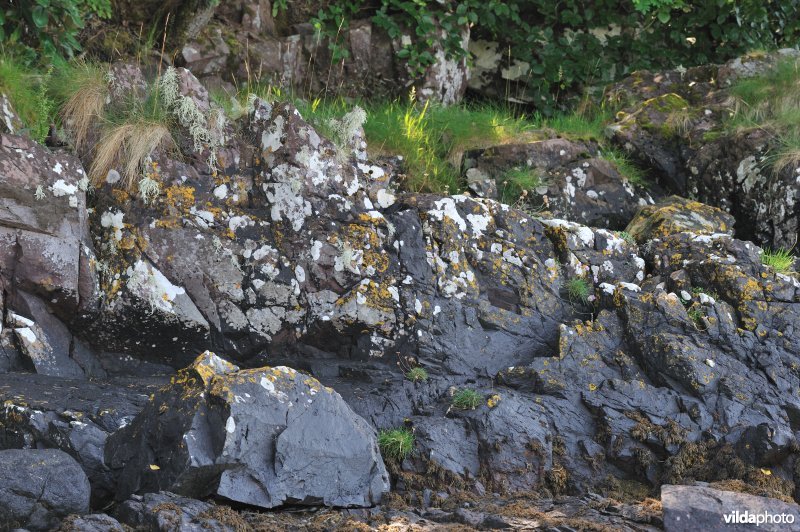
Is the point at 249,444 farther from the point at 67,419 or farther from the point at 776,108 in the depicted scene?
the point at 776,108

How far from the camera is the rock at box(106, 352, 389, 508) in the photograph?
175 inches

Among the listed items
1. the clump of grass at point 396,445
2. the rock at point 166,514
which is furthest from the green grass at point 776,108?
the rock at point 166,514

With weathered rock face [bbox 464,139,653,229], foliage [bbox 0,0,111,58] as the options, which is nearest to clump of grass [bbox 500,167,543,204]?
weathered rock face [bbox 464,139,653,229]

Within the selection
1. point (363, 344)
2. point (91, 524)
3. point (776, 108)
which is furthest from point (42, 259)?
point (776, 108)

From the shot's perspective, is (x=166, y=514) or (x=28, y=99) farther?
(x=28, y=99)

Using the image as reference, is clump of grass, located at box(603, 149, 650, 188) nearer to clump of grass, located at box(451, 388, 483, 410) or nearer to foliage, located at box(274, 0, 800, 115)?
foliage, located at box(274, 0, 800, 115)

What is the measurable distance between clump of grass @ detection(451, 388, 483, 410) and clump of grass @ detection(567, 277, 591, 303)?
140cm

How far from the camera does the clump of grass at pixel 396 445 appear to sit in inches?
207

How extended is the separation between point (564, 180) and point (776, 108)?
7.26 feet

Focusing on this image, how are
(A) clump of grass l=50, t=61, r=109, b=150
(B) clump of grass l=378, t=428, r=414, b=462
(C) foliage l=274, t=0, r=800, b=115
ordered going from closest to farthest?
1. (B) clump of grass l=378, t=428, r=414, b=462
2. (A) clump of grass l=50, t=61, r=109, b=150
3. (C) foliage l=274, t=0, r=800, b=115

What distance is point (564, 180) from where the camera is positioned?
→ 807 centimetres

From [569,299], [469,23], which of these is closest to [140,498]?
[569,299]

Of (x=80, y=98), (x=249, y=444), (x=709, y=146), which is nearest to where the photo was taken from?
(x=249, y=444)

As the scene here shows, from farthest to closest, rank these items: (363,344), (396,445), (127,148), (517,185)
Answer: (517,185) < (127,148) < (363,344) < (396,445)
